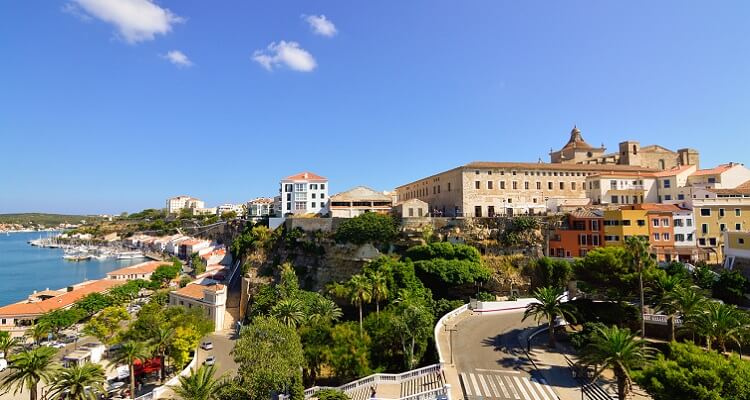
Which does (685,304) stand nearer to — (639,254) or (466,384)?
(639,254)

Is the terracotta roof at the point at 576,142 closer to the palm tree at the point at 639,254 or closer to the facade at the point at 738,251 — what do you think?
the facade at the point at 738,251

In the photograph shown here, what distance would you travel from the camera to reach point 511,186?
190 ft

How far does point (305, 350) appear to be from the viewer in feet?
98.7

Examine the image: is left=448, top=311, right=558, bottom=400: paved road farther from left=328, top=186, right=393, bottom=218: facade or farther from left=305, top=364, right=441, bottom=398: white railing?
left=328, top=186, right=393, bottom=218: facade

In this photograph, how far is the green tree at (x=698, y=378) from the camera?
1523 centimetres

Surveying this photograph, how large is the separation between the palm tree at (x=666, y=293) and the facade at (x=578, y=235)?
1478cm

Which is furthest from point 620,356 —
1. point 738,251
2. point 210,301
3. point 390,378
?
point 210,301

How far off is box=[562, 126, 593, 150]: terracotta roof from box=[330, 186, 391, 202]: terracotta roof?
125 ft

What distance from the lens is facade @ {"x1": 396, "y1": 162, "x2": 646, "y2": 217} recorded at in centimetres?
5656

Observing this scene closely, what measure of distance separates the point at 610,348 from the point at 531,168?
4246cm

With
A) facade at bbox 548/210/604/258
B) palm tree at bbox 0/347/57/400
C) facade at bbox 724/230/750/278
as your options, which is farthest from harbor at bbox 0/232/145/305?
facade at bbox 724/230/750/278

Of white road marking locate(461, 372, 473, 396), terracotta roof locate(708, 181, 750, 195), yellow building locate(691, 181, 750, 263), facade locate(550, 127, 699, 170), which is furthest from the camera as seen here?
facade locate(550, 127, 699, 170)

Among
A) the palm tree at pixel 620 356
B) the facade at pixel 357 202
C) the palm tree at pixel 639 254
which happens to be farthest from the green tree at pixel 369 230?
the palm tree at pixel 620 356

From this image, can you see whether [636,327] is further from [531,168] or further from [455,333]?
[531,168]
